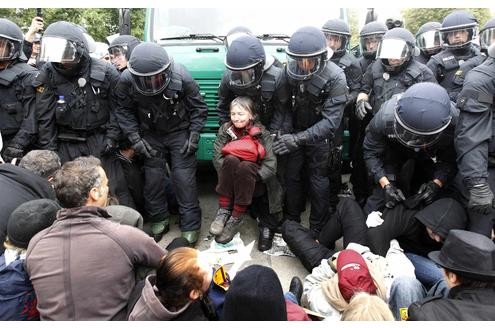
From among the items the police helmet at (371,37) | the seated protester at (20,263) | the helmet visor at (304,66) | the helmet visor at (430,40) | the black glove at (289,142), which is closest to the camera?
the seated protester at (20,263)

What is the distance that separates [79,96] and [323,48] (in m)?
2.37

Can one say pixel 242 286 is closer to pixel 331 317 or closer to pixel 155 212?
pixel 331 317

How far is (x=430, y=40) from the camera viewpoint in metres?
5.65

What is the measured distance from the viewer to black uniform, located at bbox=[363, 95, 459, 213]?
12.0 ft

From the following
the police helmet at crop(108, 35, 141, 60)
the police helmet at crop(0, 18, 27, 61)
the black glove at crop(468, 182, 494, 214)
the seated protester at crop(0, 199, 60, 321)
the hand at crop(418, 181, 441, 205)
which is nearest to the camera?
the seated protester at crop(0, 199, 60, 321)

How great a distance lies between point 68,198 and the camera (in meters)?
2.51

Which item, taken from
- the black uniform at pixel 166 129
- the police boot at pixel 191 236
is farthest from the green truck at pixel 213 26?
the police boot at pixel 191 236

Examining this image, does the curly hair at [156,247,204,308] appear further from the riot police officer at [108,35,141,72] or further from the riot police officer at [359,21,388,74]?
the riot police officer at [359,21,388,74]

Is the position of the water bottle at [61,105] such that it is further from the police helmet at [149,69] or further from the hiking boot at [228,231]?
the hiking boot at [228,231]

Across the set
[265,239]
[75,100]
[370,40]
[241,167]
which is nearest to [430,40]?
[370,40]

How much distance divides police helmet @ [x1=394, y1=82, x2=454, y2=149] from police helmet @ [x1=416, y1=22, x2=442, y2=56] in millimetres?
2656

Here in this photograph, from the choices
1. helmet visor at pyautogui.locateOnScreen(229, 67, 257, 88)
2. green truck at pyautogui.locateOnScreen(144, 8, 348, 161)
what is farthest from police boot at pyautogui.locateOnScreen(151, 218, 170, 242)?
helmet visor at pyautogui.locateOnScreen(229, 67, 257, 88)

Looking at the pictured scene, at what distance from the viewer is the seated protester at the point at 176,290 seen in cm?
209

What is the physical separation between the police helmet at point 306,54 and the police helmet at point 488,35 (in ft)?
6.99
